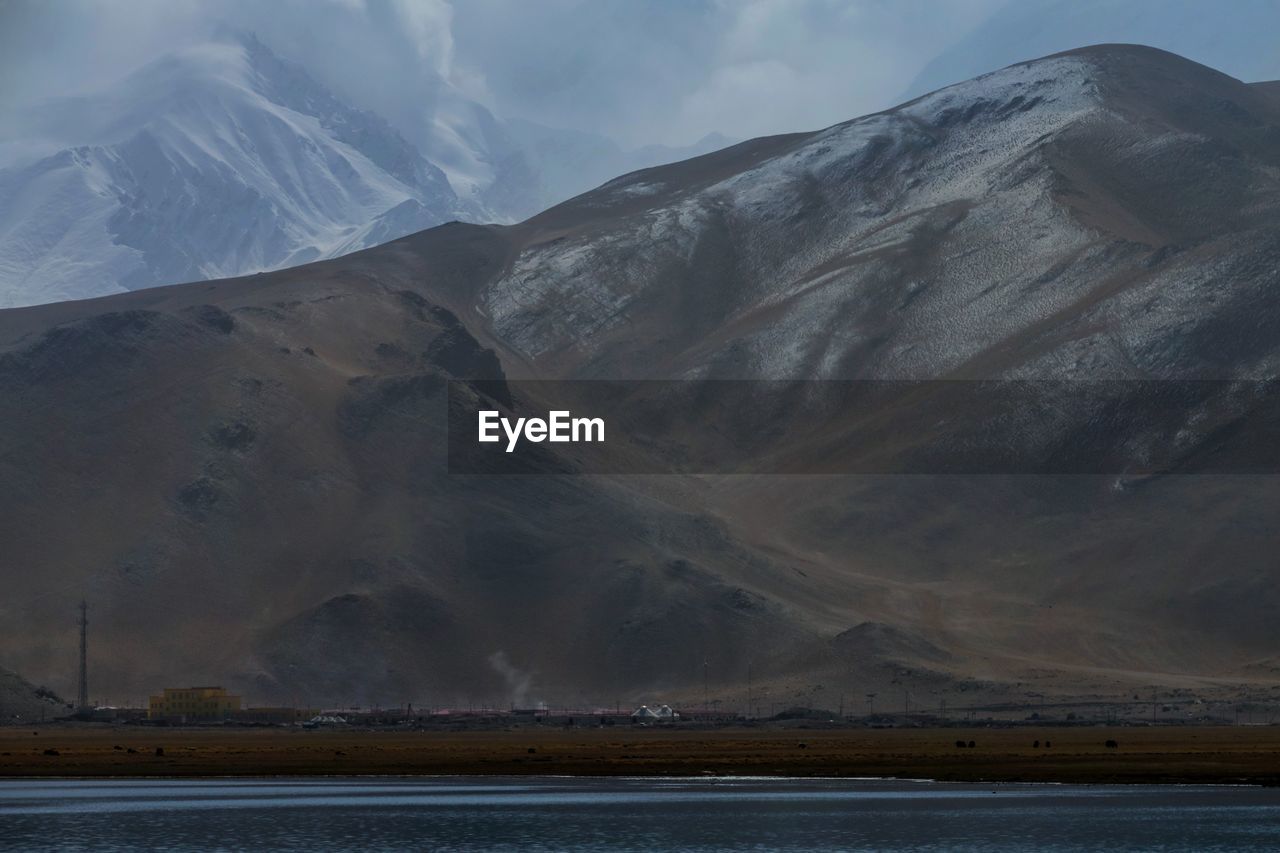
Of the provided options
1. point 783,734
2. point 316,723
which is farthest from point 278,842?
point 316,723

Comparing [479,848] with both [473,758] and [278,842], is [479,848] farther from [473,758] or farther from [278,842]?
[473,758]

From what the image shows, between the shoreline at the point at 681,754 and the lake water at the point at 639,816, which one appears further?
the shoreline at the point at 681,754

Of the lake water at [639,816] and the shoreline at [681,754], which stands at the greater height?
the shoreline at [681,754]

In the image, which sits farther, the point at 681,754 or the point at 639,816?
the point at 681,754

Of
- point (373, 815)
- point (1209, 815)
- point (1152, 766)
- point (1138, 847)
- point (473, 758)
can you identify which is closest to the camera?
point (1138, 847)

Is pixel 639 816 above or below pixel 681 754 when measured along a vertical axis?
below
